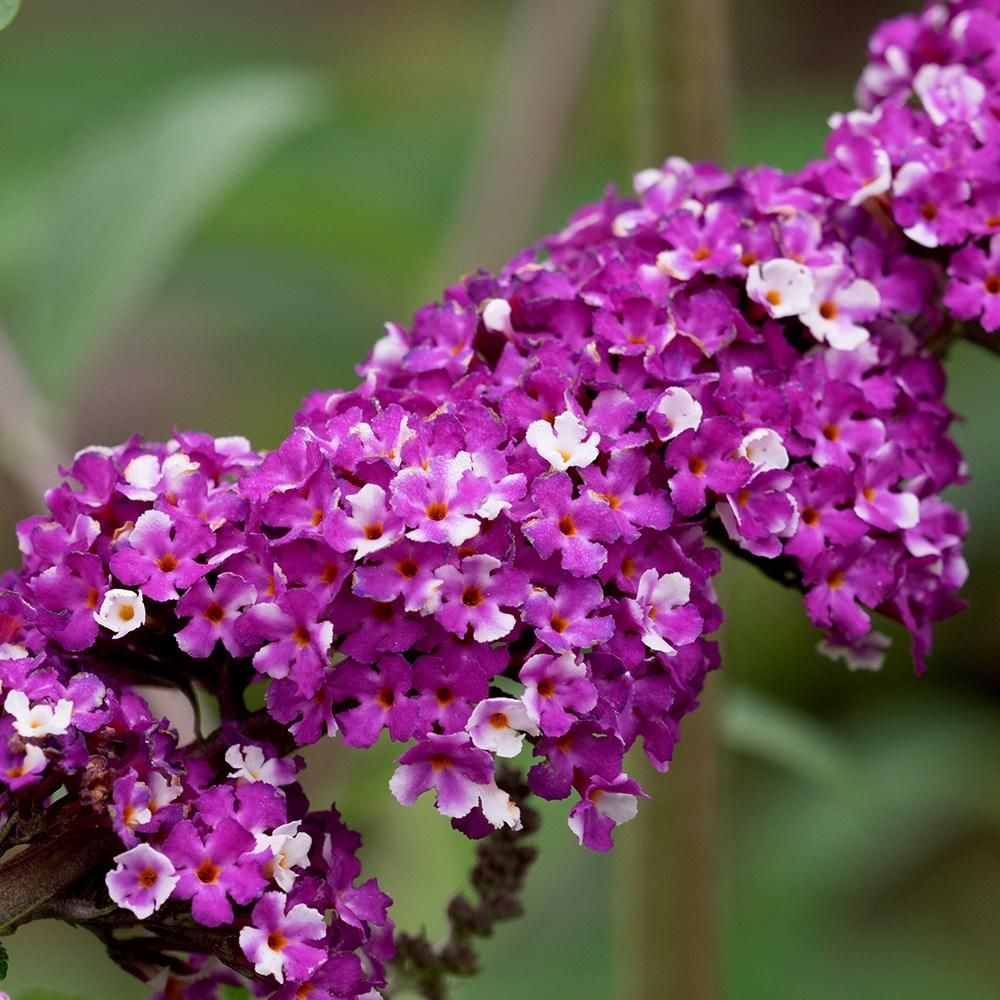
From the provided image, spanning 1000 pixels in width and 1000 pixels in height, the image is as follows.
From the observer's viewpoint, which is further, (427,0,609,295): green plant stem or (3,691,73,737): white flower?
(427,0,609,295): green plant stem

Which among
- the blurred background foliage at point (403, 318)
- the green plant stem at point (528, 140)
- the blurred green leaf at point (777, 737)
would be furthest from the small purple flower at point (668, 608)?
the green plant stem at point (528, 140)

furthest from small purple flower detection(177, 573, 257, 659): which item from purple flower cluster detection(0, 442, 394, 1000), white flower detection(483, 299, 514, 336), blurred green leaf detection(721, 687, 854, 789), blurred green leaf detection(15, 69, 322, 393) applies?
blurred green leaf detection(15, 69, 322, 393)

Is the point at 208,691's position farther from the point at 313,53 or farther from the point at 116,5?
the point at 116,5

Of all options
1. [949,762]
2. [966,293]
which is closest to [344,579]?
[966,293]

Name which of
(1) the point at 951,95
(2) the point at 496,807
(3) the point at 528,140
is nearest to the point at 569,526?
(2) the point at 496,807

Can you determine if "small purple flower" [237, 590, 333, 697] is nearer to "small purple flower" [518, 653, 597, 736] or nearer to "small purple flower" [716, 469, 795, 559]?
Result: "small purple flower" [518, 653, 597, 736]

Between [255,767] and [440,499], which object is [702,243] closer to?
[440,499]
